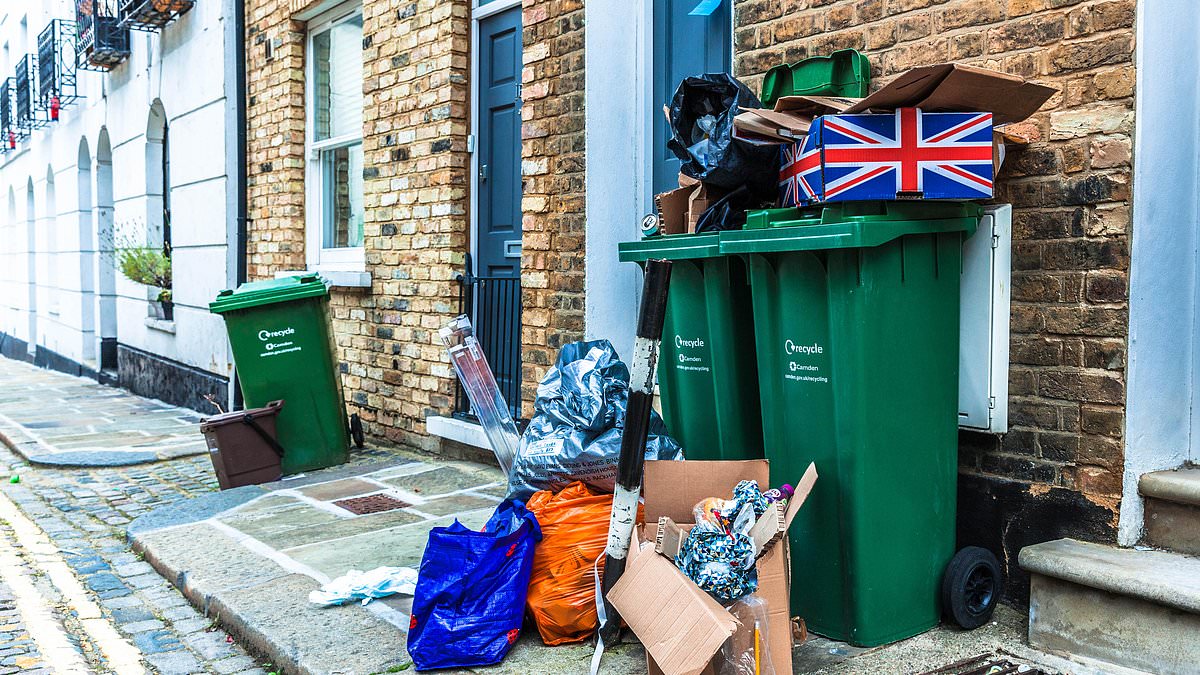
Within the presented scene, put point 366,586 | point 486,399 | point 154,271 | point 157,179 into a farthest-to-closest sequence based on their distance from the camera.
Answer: point 157,179 < point 154,271 < point 486,399 < point 366,586

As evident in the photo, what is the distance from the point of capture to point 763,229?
10.1 ft

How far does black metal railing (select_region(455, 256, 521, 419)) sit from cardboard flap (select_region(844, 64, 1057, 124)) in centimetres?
340

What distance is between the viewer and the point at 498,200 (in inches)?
245

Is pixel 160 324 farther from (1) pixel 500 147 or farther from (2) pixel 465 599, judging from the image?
(2) pixel 465 599

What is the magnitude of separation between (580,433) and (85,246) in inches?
525

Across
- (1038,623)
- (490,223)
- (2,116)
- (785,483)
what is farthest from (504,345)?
(2,116)

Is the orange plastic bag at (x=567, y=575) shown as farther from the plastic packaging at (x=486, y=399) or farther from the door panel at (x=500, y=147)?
the door panel at (x=500, y=147)

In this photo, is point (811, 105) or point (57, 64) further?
point (57, 64)

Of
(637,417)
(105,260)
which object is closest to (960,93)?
(637,417)

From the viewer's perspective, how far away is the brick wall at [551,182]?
17.4ft

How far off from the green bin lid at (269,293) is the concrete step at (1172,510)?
4607 millimetres

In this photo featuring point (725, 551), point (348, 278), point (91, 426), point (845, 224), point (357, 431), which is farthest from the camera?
point (91, 426)

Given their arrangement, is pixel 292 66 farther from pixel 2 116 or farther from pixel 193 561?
pixel 2 116

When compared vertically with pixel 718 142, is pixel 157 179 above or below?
above
